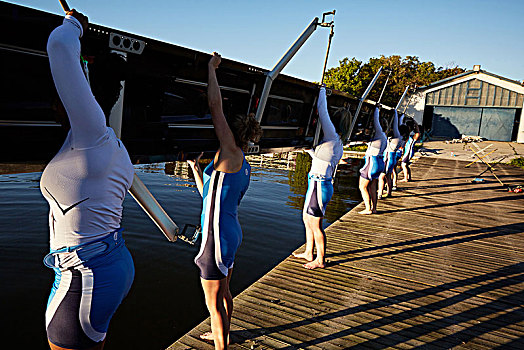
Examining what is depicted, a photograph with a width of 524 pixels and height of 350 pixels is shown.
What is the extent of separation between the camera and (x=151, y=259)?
7.03 meters

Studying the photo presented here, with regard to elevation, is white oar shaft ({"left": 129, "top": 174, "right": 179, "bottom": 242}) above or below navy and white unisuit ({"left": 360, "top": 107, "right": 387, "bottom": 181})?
below

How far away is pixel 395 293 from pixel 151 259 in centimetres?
458

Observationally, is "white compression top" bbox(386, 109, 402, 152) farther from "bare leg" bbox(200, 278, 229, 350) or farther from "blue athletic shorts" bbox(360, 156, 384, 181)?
"bare leg" bbox(200, 278, 229, 350)

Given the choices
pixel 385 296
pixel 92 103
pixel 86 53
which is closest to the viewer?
pixel 92 103

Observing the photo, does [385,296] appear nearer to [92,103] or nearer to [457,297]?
[457,297]

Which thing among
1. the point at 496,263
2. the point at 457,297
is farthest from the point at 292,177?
the point at 457,297

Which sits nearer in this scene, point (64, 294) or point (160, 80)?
point (64, 294)

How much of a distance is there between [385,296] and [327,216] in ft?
21.6

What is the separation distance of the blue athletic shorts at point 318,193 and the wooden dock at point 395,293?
3.08 ft

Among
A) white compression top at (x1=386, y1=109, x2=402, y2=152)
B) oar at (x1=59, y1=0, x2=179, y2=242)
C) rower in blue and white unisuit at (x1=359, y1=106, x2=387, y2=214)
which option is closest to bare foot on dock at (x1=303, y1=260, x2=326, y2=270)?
oar at (x1=59, y1=0, x2=179, y2=242)

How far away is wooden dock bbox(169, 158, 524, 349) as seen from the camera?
367 cm

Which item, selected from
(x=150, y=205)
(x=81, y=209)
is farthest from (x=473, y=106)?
(x=81, y=209)

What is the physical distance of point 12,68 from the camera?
1784 millimetres

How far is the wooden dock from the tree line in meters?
34.8
